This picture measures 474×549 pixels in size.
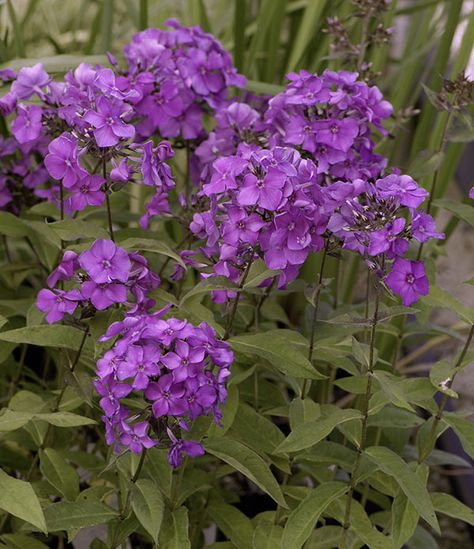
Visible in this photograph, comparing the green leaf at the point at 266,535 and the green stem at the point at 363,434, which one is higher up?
the green stem at the point at 363,434

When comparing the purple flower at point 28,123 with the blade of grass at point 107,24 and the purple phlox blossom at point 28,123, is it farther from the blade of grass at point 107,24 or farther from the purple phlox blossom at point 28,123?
the blade of grass at point 107,24

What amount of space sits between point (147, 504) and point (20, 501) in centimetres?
14

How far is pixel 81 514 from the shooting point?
3.52ft

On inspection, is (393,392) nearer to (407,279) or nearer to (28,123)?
(407,279)

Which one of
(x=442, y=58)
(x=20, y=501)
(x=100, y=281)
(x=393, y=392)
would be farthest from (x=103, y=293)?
(x=442, y=58)

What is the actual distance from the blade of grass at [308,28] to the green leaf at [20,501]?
40.2 inches

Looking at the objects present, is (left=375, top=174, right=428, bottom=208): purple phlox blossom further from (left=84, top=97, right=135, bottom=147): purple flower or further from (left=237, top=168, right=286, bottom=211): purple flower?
(left=84, top=97, right=135, bottom=147): purple flower

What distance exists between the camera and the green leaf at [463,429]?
1.10 metres

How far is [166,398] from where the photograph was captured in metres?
0.93

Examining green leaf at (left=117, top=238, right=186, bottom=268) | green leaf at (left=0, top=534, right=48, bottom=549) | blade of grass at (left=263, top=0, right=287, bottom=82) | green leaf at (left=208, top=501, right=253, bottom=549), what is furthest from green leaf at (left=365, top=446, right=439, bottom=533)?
blade of grass at (left=263, top=0, right=287, bottom=82)

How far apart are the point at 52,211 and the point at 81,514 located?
0.49 m

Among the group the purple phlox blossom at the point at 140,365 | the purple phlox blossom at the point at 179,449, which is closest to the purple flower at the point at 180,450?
the purple phlox blossom at the point at 179,449

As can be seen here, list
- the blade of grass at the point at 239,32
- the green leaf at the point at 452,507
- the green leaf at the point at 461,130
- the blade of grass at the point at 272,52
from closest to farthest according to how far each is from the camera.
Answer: the green leaf at the point at 452,507 < the green leaf at the point at 461,130 < the blade of grass at the point at 239,32 < the blade of grass at the point at 272,52

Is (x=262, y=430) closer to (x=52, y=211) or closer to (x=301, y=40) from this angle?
(x=52, y=211)
